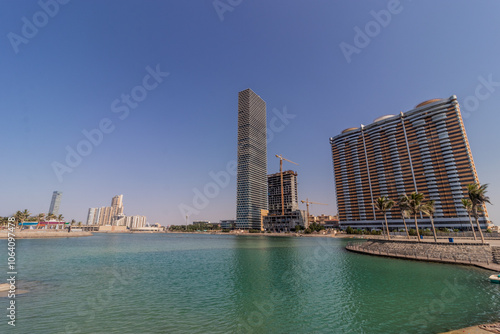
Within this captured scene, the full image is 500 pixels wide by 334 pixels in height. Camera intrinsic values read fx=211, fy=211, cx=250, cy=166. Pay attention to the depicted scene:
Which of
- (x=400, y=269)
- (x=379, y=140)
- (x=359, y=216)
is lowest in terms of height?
(x=400, y=269)

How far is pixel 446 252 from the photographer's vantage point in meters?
41.9

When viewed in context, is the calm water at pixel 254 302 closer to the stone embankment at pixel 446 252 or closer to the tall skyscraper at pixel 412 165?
the stone embankment at pixel 446 252

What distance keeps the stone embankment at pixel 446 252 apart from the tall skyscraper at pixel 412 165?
407 ft

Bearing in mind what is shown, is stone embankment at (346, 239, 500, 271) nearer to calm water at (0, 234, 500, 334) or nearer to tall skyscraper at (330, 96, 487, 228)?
calm water at (0, 234, 500, 334)

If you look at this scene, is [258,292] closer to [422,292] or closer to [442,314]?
[442,314]

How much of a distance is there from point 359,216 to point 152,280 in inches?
7493

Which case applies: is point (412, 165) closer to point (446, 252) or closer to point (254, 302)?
point (446, 252)

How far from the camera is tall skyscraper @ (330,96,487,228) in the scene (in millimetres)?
140500

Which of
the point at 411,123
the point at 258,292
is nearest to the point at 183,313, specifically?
the point at 258,292

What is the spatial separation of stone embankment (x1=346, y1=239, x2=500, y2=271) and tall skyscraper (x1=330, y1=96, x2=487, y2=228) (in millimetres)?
123927

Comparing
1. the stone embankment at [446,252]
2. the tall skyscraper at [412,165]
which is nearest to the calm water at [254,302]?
the stone embankment at [446,252]

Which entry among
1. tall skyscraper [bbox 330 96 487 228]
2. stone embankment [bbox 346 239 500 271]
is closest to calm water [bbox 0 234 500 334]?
stone embankment [bbox 346 239 500 271]

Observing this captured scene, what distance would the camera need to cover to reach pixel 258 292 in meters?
24.6

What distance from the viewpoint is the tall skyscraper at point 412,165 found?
140 meters
